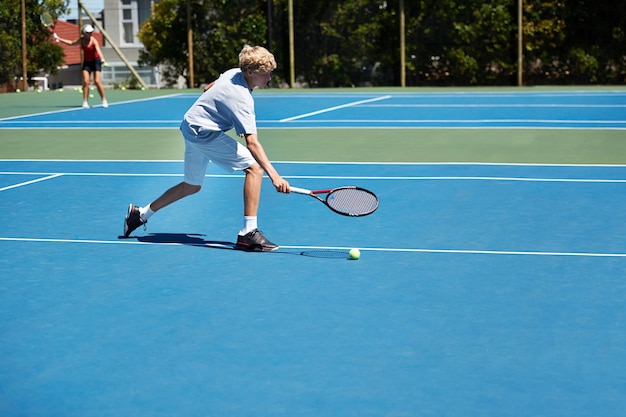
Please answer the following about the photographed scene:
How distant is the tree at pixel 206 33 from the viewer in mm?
26875

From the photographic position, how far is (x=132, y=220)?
7.27m

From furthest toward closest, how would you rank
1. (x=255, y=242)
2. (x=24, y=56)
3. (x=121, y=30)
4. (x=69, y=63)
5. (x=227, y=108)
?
1. (x=69, y=63)
2. (x=121, y=30)
3. (x=24, y=56)
4. (x=255, y=242)
5. (x=227, y=108)

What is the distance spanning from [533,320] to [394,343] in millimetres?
765

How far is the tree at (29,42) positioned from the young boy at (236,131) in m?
21.7

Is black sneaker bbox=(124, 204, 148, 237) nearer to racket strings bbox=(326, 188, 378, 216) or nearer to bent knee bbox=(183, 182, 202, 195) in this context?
bent knee bbox=(183, 182, 202, 195)

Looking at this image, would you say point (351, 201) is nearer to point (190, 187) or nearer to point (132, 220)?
point (190, 187)

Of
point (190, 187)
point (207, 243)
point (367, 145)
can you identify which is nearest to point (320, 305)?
point (207, 243)

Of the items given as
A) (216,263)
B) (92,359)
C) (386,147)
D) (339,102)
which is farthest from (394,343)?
(339,102)

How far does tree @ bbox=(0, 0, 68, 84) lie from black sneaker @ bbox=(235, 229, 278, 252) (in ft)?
72.2

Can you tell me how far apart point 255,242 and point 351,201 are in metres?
0.64

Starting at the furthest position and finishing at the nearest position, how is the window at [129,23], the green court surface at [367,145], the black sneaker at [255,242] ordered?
the window at [129,23] → the green court surface at [367,145] → the black sneaker at [255,242]

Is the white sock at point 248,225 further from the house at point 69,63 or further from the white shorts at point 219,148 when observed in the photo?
the house at point 69,63

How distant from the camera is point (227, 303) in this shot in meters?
5.45

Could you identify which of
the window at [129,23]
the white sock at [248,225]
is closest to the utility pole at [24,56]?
the window at [129,23]
